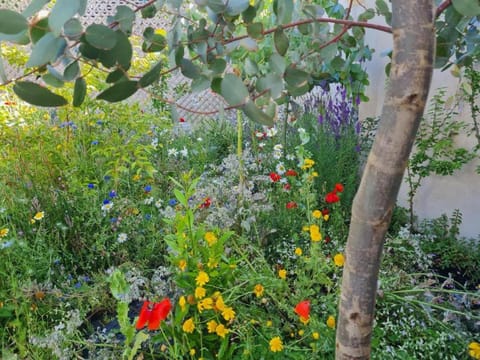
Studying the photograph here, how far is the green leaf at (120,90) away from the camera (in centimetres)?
50

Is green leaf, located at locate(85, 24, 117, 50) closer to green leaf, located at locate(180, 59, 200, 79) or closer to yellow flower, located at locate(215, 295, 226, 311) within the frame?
green leaf, located at locate(180, 59, 200, 79)

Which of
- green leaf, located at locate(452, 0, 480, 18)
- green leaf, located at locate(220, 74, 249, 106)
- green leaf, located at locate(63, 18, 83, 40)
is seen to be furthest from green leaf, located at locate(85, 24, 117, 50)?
green leaf, located at locate(452, 0, 480, 18)

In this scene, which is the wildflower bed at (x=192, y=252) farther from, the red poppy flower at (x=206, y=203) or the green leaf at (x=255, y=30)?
the green leaf at (x=255, y=30)

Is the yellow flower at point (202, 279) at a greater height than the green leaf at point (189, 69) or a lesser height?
lesser

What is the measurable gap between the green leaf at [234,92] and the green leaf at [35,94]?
0.57 feet

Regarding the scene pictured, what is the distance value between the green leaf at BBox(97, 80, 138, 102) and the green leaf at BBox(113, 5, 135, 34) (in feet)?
0.27

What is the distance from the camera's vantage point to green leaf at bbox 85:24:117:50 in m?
0.44

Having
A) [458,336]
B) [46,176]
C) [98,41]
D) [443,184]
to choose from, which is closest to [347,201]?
[443,184]

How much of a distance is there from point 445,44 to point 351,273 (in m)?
0.54

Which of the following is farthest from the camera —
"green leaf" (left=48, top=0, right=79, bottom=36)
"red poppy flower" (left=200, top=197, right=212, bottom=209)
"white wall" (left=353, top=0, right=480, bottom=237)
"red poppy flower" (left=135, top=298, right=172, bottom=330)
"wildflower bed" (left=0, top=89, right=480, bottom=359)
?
"white wall" (left=353, top=0, right=480, bottom=237)

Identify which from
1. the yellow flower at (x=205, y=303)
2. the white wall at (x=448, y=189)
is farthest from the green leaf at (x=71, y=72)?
the white wall at (x=448, y=189)

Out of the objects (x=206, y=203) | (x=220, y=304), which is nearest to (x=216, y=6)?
(x=220, y=304)

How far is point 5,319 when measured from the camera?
70.0 inches

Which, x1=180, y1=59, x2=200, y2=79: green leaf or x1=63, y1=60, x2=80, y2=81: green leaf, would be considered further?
x1=180, y1=59, x2=200, y2=79: green leaf
